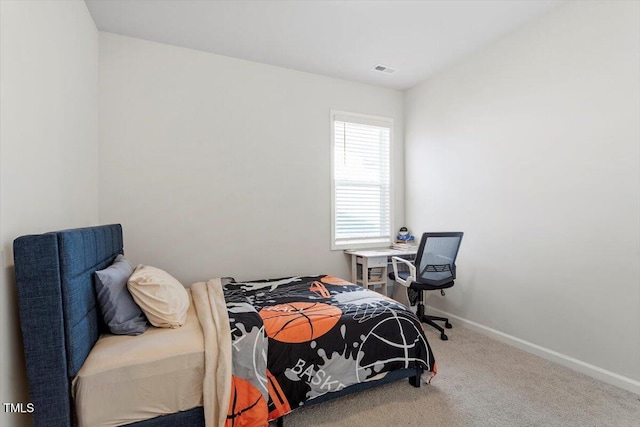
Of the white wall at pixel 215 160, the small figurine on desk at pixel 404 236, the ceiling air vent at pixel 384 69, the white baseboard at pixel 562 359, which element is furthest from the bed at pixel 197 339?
the ceiling air vent at pixel 384 69

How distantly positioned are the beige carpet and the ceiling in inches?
115

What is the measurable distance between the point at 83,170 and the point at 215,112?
1.31m

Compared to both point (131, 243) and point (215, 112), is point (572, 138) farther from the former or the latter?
point (131, 243)

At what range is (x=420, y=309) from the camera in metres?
3.26

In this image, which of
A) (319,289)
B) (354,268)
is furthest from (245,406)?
(354,268)

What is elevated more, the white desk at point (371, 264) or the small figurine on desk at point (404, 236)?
the small figurine on desk at point (404, 236)

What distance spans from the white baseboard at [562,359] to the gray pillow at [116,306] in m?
Answer: 3.06

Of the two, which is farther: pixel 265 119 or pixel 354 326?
pixel 265 119

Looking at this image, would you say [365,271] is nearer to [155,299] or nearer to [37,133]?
[155,299]

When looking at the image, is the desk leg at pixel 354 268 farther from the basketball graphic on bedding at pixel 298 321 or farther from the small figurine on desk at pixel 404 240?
the basketball graphic on bedding at pixel 298 321

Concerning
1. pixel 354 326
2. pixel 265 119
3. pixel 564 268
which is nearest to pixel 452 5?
pixel 265 119

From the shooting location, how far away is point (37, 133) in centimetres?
158

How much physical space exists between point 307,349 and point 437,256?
177 centimetres

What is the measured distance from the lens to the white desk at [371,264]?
3477 millimetres
